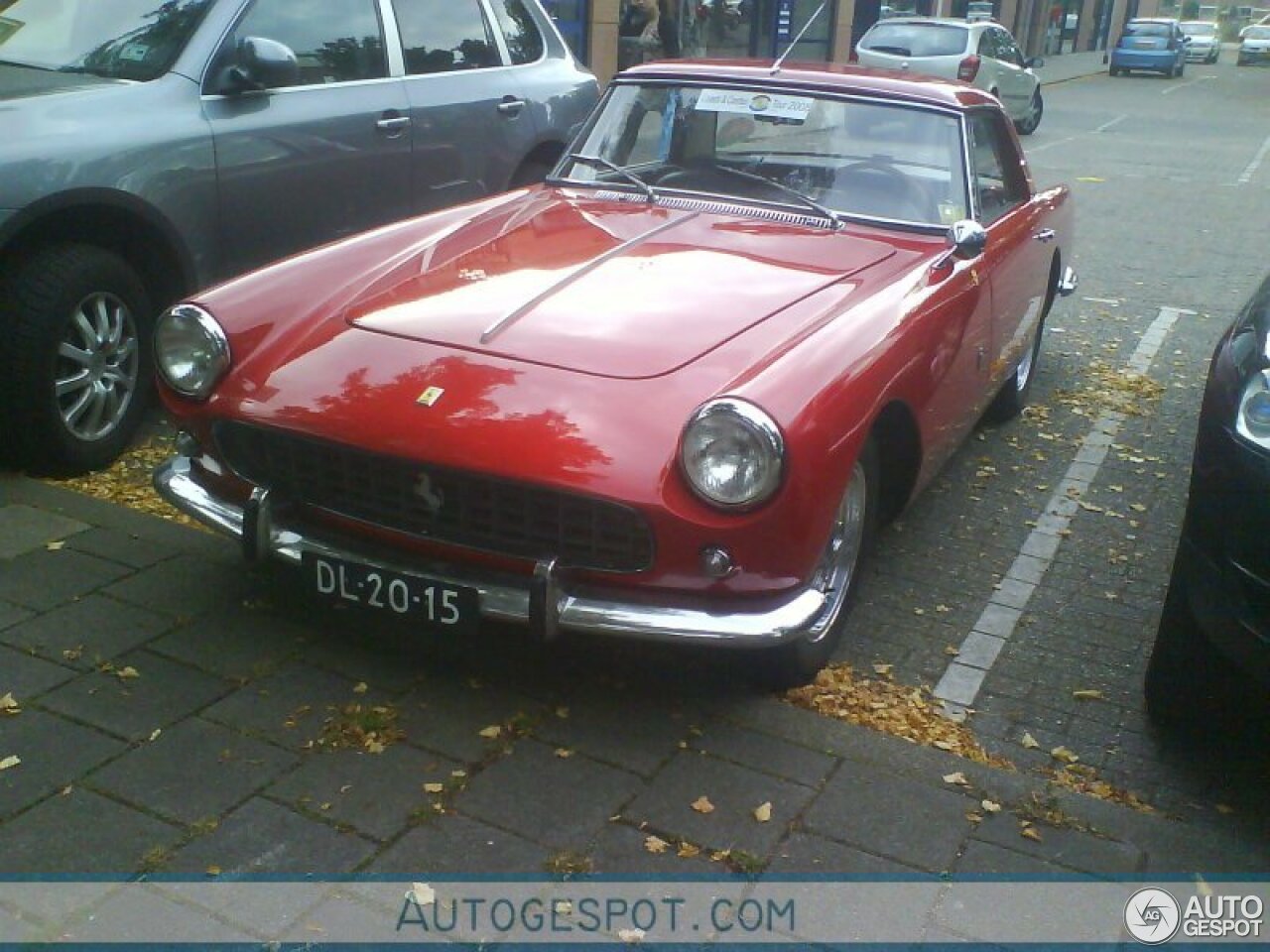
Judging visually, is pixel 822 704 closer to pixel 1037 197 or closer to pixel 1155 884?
pixel 1155 884

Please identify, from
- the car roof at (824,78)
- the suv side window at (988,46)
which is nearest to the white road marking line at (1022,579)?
the car roof at (824,78)

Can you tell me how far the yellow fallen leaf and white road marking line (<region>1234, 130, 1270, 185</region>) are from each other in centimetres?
1485

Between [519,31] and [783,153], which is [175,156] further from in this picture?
[519,31]

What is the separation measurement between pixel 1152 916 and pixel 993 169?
3281mm

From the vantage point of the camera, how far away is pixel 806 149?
15.6ft

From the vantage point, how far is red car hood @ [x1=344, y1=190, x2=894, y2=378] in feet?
11.5

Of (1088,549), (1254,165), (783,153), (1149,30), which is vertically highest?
(783,153)

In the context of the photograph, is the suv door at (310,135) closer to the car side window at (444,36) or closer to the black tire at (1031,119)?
the car side window at (444,36)

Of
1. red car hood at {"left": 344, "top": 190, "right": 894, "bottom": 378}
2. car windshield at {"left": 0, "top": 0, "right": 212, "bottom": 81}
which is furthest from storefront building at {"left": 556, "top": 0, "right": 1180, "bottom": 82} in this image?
red car hood at {"left": 344, "top": 190, "right": 894, "bottom": 378}

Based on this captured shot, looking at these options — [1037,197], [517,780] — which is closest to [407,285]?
[517,780]

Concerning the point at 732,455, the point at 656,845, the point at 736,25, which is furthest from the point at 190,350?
the point at 736,25

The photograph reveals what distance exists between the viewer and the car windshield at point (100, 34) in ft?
16.7

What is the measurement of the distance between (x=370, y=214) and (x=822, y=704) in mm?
3329

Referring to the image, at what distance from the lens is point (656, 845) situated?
2.94 m
